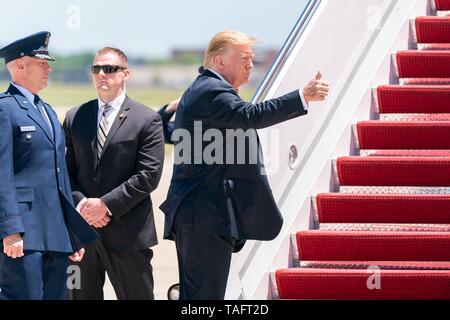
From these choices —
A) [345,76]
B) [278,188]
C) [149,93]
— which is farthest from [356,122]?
[149,93]

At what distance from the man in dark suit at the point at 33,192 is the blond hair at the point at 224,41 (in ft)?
2.54

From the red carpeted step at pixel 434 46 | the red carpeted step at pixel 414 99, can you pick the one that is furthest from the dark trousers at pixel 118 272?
the red carpeted step at pixel 434 46

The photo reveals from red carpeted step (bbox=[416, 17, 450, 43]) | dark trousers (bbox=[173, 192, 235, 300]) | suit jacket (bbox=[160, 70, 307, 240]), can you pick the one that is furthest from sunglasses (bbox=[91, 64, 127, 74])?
red carpeted step (bbox=[416, 17, 450, 43])

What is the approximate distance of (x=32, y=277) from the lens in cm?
596

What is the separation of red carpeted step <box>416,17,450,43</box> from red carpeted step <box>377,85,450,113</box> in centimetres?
67

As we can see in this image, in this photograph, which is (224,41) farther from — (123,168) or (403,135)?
(403,135)

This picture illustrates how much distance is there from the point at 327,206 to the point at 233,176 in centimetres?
120

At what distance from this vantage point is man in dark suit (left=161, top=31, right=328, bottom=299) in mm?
5957

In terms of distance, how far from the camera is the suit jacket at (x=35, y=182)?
5.99 m

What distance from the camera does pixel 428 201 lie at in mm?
6902

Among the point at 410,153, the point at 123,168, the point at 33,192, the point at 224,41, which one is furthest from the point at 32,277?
the point at 410,153

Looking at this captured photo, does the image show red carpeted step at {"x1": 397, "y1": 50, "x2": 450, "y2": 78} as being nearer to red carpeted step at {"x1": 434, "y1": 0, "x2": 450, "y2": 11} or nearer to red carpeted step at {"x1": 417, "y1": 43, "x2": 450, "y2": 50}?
red carpeted step at {"x1": 417, "y1": 43, "x2": 450, "y2": 50}

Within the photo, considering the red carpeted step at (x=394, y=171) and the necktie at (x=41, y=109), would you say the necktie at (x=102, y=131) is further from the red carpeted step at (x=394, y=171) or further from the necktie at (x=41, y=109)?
the red carpeted step at (x=394, y=171)
